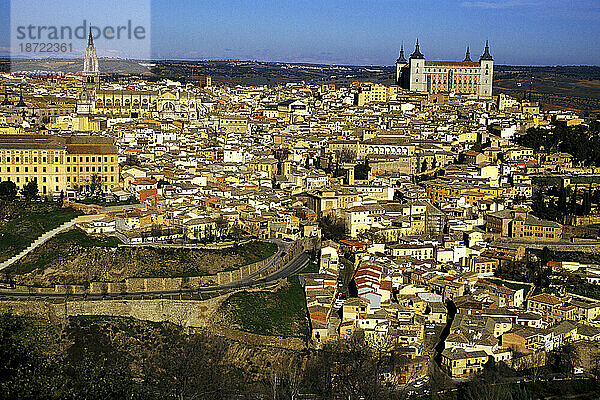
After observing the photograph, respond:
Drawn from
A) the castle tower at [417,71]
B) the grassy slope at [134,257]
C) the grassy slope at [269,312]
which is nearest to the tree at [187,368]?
the grassy slope at [269,312]

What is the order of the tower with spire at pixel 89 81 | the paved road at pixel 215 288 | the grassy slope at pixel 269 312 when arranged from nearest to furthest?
the paved road at pixel 215 288, the grassy slope at pixel 269 312, the tower with spire at pixel 89 81

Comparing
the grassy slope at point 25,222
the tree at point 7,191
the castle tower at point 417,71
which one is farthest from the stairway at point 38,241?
the castle tower at point 417,71

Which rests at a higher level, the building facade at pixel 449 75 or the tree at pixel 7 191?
the building facade at pixel 449 75

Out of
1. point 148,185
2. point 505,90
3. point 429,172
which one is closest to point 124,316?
point 148,185

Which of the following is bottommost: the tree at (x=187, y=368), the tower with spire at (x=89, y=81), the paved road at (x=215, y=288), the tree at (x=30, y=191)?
the tree at (x=187, y=368)

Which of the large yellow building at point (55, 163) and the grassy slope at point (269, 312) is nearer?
the grassy slope at point (269, 312)

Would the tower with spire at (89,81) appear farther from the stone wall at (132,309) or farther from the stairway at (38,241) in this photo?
the stone wall at (132,309)

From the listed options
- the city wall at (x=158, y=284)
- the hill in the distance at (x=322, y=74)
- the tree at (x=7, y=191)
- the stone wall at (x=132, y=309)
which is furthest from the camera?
the hill in the distance at (x=322, y=74)
